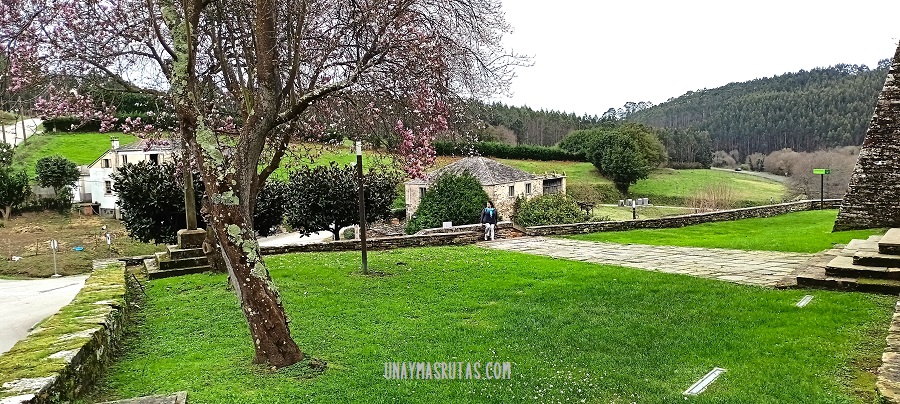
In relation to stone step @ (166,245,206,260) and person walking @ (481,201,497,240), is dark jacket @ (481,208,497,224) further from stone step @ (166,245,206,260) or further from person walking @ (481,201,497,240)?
stone step @ (166,245,206,260)

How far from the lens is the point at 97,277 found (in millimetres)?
8992

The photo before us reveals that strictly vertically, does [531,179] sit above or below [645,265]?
above

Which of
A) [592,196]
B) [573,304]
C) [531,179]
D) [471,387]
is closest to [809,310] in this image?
[573,304]

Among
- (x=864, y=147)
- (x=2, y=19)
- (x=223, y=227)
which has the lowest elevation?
(x=223, y=227)

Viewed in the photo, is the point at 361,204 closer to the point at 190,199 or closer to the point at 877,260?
the point at 190,199

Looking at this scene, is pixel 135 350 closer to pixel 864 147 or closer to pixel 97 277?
pixel 97 277

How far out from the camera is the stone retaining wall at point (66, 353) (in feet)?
12.5

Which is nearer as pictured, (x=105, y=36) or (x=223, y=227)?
(x=223, y=227)

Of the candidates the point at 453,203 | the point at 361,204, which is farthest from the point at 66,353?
the point at 453,203

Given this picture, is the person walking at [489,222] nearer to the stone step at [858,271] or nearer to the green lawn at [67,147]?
the stone step at [858,271]

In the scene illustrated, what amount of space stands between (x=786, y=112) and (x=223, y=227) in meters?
81.8

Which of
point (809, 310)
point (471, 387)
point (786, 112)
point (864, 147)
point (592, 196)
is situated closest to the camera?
point (471, 387)

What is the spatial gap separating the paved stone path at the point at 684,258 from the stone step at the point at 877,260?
1139 millimetres

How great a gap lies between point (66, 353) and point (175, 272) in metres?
6.70
